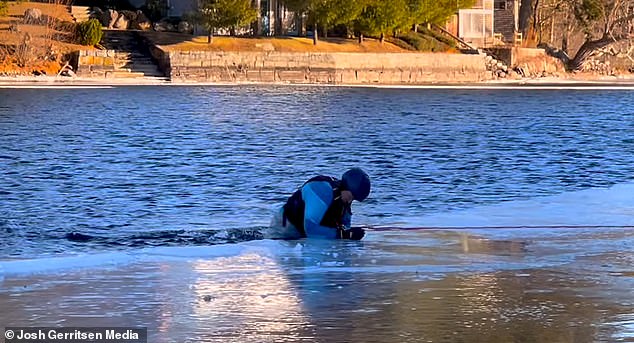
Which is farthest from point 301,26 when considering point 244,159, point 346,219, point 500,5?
point 346,219

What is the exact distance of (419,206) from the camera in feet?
51.7

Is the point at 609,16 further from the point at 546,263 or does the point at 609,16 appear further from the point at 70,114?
the point at 546,263

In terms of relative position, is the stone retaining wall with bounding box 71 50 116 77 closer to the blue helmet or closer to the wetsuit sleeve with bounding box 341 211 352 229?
the wetsuit sleeve with bounding box 341 211 352 229

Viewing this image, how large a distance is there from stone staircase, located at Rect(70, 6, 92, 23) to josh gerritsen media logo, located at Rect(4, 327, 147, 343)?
5156cm

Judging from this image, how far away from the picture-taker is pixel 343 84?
6188 centimetres

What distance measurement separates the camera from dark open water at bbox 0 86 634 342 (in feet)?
25.3

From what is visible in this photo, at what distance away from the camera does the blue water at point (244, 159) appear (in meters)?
14.4

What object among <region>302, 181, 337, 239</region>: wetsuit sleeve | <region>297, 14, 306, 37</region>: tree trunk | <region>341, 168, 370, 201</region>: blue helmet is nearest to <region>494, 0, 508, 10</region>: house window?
<region>297, 14, 306, 37</region>: tree trunk

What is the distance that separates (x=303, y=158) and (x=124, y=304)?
49.6 ft

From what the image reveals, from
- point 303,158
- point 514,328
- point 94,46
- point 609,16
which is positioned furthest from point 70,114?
point 609,16

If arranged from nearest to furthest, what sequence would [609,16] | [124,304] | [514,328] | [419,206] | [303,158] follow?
[514,328] < [124,304] < [419,206] < [303,158] < [609,16]

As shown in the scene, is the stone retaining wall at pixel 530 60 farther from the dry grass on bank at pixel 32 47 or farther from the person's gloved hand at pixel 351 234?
the person's gloved hand at pixel 351 234

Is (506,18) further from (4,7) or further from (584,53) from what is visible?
(4,7)

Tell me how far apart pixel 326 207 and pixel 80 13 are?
160 feet
